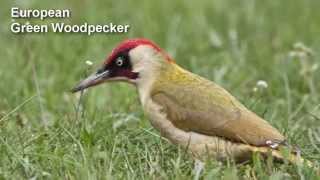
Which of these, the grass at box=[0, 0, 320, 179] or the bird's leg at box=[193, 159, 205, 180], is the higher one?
the grass at box=[0, 0, 320, 179]

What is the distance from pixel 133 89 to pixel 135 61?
5.77 ft

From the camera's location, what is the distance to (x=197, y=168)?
16.2 feet

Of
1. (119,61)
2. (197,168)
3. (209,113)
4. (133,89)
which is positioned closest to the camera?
(197,168)

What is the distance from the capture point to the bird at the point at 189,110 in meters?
5.03

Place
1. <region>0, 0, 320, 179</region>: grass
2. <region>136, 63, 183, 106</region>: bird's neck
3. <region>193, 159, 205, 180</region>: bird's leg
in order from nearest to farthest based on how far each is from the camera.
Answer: <region>193, 159, 205, 180</region>: bird's leg, <region>0, 0, 320, 179</region>: grass, <region>136, 63, 183, 106</region>: bird's neck

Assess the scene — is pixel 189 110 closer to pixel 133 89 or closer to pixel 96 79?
pixel 96 79

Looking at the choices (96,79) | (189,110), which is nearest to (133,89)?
(96,79)

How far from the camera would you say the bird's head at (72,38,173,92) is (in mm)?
5324

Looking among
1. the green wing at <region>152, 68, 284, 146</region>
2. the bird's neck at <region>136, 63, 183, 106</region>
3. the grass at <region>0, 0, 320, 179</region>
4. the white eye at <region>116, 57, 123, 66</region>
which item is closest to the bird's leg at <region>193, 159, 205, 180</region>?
the grass at <region>0, 0, 320, 179</region>

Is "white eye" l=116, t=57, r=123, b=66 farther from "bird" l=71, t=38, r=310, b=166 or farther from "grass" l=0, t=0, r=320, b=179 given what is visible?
"grass" l=0, t=0, r=320, b=179

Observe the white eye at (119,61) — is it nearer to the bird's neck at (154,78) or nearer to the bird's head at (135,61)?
the bird's head at (135,61)

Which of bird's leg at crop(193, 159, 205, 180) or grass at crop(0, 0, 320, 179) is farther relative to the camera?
grass at crop(0, 0, 320, 179)

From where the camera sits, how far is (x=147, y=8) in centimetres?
883

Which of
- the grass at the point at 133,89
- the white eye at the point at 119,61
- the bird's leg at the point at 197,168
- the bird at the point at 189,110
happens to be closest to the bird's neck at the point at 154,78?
the bird at the point at 189,110
